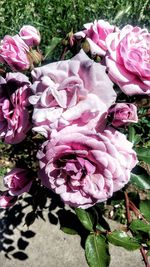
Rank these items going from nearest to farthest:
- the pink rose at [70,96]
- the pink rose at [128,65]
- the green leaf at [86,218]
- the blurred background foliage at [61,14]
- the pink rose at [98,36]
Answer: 1. the pink rose at [70,96]
2. the pink rose at [128,65]
3. the pink rose at [98,36]
4. the green leaf at [86,218]
5. the blurred background foliage at [61,14]

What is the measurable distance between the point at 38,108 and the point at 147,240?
1.72 feet

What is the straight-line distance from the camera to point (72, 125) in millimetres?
798

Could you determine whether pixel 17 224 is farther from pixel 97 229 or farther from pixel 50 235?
pixel 97 229

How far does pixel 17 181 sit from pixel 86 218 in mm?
196

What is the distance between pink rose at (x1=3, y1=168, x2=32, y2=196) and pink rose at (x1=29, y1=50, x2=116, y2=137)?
0.98ft

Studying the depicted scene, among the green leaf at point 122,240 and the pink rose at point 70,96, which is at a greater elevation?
the pink rose at point 70,96

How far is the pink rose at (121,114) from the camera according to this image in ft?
2.81

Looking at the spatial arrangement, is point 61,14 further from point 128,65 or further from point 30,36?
point 128,65

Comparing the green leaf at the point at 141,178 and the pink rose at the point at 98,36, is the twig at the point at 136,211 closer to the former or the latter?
the green leaf at the point at 141,178

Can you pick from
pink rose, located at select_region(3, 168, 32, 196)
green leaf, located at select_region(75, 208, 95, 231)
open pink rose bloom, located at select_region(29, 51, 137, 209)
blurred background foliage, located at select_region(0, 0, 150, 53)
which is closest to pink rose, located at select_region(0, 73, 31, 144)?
open pink rose bloom, located at select_region(29, 51, 137, 209)

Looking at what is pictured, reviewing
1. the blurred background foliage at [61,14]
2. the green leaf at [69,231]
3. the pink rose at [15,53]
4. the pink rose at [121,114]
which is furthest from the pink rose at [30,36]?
the blurred background foliage at [61,14]

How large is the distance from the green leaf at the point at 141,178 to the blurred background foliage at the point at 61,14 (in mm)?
1981

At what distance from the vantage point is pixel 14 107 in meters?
0.92

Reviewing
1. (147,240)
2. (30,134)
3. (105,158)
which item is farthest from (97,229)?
(105,158)
